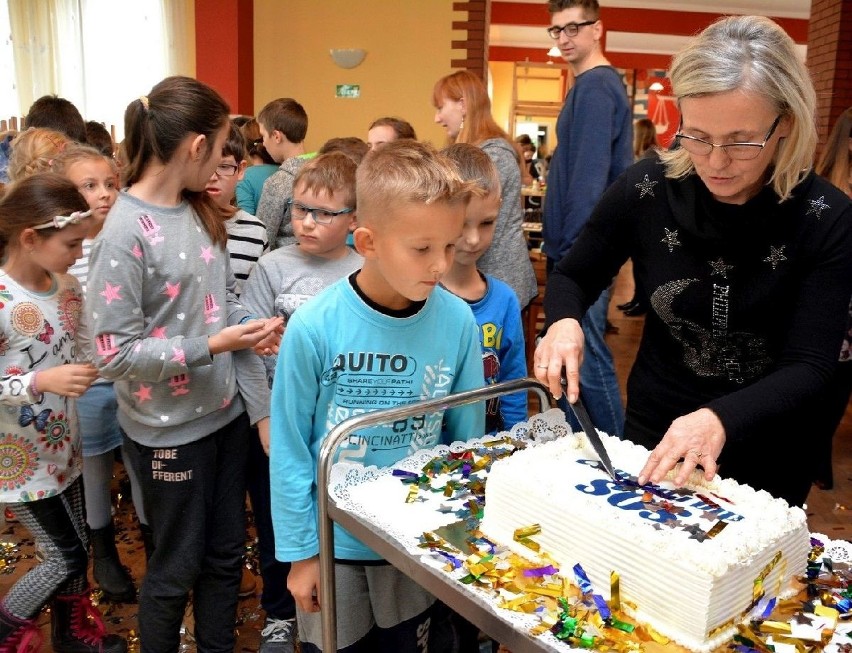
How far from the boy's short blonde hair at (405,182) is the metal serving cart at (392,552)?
0.36m

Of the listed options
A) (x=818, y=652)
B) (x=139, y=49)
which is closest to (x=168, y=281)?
(x=818, y=652)

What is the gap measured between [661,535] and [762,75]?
2.47ft

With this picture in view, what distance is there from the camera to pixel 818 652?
94 cm

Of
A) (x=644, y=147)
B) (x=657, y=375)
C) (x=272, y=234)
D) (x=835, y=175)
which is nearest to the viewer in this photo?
(x=657, y=375)

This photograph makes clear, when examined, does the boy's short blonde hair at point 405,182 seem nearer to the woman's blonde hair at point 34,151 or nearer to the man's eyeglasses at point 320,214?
the man's eyeglasses at point 320,214

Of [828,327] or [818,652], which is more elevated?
[828,327]

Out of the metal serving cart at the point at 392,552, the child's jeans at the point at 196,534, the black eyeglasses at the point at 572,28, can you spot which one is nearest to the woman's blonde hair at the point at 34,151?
the child's jeans at the point at 196,534

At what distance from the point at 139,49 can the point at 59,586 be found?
5.66 meters

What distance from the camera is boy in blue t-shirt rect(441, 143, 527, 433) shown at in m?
1.91

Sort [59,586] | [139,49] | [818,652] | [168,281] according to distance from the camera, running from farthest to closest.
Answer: [139,49] → [59,586] → [168,281] → [818,652]

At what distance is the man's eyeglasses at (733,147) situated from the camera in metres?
1.29

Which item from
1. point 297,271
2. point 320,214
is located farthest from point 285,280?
point 320,214

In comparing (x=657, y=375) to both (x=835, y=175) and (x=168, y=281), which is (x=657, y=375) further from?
(x=835, y=175)

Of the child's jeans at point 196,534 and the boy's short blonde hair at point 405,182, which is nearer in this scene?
the boy's short blonde hair at point 405,182
